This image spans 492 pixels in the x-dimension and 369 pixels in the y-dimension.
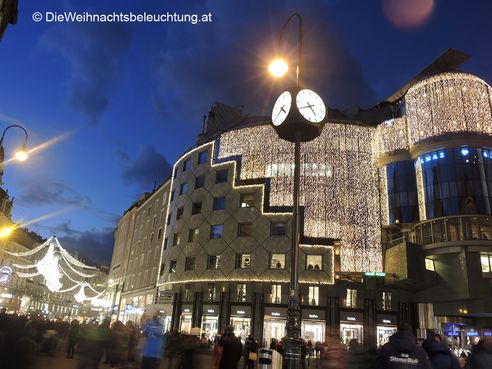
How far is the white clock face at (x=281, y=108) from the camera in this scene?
1208cm

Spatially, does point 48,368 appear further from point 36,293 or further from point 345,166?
point 36,293

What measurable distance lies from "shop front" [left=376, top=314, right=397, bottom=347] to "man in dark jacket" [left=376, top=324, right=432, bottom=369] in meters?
36.7

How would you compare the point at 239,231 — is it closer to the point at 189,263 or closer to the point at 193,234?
the point at 193,234

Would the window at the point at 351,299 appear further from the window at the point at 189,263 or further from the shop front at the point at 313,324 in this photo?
the window at the point at 189,263

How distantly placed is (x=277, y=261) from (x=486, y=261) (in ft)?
61.3

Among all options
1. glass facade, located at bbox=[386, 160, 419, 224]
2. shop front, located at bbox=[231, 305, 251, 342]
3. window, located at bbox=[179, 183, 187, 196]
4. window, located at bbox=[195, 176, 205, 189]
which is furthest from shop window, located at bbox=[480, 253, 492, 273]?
window, located at bbox=[179, 183, 187, 196]

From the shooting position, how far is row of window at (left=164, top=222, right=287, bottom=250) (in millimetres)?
41562

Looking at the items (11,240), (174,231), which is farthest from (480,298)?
(11,240)

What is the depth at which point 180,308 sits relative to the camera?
45156mm

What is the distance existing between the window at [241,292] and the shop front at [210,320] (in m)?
2.66

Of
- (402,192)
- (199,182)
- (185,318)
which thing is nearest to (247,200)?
(199,182)

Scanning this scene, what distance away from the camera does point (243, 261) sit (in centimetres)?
4206

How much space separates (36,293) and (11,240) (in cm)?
2462

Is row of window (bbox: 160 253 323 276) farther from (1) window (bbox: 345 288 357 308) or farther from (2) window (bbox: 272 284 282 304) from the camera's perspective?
(1) window (bbox: 345 288 357 308)
